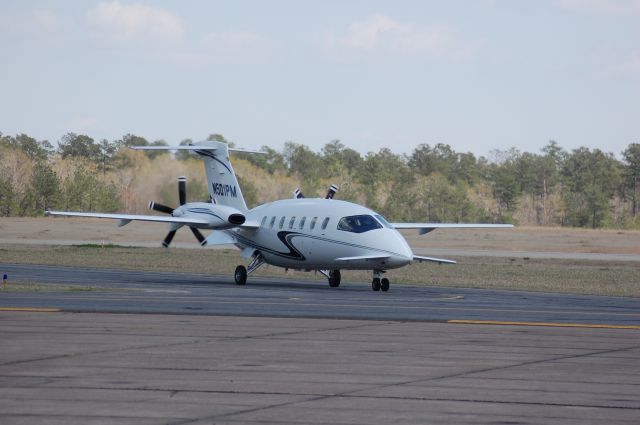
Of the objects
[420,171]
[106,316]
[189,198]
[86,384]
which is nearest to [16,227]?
[189,198]

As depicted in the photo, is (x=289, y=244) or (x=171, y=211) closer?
(x=289, y=244)

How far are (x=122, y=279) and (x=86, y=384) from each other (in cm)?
2731

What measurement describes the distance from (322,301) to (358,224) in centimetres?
850

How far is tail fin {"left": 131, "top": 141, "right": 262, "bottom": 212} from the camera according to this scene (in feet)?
152

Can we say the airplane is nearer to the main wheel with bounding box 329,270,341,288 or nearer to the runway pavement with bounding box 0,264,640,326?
the main wheel with bounding box 329,270,341,288

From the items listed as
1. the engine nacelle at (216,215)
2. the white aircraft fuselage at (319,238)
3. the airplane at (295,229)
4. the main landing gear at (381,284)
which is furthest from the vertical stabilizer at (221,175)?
the main landing gear at (381,284)

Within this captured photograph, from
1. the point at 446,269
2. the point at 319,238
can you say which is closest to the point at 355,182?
the point at 446,269

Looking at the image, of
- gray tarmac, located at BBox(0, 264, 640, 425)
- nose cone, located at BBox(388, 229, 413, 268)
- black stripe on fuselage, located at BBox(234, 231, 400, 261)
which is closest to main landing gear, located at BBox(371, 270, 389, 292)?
nose cone, located at BBox(388, 229, 413, 268)

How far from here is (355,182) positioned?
152 metres

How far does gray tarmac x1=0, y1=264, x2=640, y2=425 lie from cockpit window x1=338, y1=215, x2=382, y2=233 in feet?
28.1

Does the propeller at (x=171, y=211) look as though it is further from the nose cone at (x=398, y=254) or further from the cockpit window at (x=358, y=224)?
the nose cone at (x=398, y=254)

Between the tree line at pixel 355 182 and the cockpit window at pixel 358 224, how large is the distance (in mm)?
30224

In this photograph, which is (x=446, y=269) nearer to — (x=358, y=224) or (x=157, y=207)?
(x=157, y=207)

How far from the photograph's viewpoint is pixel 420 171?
195250 mm
